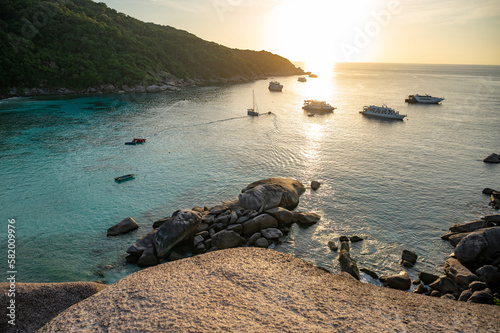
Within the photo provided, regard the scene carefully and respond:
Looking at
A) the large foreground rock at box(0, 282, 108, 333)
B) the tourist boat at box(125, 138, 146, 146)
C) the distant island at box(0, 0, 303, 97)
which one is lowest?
the large foreground rock at box(0, 282, 108, 333)

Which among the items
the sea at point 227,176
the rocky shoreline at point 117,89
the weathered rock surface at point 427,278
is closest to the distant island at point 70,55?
the rocky shoreline at point 117,89

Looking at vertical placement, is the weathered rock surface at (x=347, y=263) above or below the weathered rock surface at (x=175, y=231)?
below

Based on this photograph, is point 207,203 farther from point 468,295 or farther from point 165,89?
point 165,89

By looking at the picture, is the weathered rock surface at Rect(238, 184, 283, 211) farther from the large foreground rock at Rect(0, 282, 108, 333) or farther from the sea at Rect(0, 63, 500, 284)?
the large foreground rock at Rect(0, 282, 108, 333)

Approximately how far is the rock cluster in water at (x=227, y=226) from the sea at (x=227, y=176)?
1375 millimetres

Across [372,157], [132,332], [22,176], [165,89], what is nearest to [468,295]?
[132,332]

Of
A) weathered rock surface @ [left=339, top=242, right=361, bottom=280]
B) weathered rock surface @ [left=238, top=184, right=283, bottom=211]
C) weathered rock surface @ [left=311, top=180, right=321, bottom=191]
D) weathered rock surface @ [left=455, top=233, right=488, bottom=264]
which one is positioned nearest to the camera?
weathered rock surface @ [left=339, top=242, right=361, bottom=280]

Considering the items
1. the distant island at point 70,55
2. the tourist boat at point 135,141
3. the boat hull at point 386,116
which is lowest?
the tourist boat at point 135,141

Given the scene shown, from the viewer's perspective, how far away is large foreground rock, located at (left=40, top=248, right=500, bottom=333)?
1322cm

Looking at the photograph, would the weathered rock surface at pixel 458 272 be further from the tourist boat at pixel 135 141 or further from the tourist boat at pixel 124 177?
the tourist boat at pixel 135 141

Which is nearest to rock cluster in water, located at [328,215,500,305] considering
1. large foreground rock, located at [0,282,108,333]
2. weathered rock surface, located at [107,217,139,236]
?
large foreground rock, located at [0,282,108,333]

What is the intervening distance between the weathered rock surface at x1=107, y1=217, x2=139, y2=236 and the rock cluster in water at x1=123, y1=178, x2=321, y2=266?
2000 millimetres

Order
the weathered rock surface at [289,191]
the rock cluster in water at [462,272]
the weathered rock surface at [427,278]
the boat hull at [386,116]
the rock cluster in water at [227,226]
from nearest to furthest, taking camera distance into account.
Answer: the rock cluster in water at [462,272], the weathered rock surface at [427,278], the rock cluster in water at [227,226], the weathered rock surface at [289,191], the boat hull at [386,116]

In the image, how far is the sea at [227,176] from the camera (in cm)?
2327
